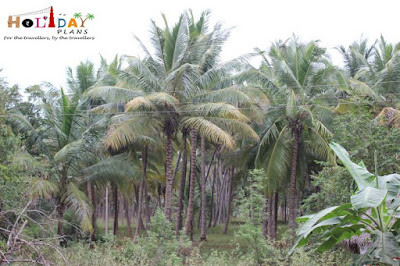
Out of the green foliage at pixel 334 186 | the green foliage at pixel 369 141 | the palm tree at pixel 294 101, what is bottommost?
the green foliage at pixel 334 186

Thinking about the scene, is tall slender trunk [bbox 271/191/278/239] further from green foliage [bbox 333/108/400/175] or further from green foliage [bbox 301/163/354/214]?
green foliage [bbox 333/108/400/175]

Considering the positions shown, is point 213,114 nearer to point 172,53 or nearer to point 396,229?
point 172,53

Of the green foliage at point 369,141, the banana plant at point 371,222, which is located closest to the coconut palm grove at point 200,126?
the green foliage at point 369,141

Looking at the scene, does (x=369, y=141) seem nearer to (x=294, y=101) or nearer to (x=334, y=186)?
(x=334, y=186)

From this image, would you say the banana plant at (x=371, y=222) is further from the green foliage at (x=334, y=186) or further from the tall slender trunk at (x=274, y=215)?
the tall slender trunk at (x=274, y=215)

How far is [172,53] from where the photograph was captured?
17.5 m

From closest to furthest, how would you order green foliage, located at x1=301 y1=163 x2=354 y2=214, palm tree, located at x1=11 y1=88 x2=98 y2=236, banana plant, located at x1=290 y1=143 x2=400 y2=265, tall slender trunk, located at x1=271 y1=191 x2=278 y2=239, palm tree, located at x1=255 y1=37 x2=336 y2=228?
banana plant, located at x1=290 y1=143 x2=400 y2=265
green foliage, located at x1=301 y1=163 x2=354 y2=214
palm tree, located at x1=11 y1=88 x2=98 y2=236
palm tree, located at x1=255 y1=37 x2=336 y2=228
tall slender trunk, located at x1=271 y1=191 x2=278 y2=239

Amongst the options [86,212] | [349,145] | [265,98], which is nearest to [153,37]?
[265,98]

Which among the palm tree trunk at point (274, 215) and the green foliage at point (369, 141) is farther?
the palm tree trunk at point (274, 215)

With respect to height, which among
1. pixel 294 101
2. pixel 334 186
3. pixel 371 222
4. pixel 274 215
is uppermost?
pixel 294 101

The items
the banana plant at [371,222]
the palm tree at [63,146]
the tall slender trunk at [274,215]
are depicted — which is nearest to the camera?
the banana plant at [371,222]

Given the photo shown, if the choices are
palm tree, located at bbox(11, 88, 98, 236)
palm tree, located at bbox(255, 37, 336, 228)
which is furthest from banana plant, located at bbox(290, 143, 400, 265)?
palm tree, located at bbox(11, 88, 98, 236)

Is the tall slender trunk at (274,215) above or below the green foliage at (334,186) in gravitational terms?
below

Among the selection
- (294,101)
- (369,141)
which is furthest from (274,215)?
(369,141)
